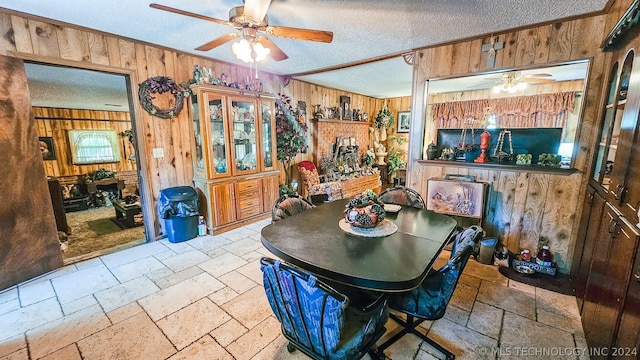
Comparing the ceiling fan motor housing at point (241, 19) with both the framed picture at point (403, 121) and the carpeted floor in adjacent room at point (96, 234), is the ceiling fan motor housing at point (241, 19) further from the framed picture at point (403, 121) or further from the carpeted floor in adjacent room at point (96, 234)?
the framed picture at point (403, 121)

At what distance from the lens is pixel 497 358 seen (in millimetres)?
1594

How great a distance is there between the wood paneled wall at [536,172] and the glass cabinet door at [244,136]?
7.97 ft

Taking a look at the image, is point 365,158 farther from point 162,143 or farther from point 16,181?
point 16,181

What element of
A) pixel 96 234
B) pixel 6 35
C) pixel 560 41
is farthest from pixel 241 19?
pixel 96 234

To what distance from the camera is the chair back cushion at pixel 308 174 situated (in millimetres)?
5047

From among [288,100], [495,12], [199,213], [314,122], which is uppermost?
[495,12]

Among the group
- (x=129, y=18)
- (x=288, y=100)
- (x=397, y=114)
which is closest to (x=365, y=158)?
(x=397, y=114)

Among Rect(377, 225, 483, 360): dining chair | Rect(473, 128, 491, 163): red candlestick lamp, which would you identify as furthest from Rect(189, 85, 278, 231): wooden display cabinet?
Rect(473, 128, 491, 163): red candlestick lamp

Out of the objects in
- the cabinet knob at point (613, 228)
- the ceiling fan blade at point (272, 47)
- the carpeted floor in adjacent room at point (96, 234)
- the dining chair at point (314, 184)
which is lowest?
the carpeted floor in adjacent room at point (96, 234)

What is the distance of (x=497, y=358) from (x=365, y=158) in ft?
17.8

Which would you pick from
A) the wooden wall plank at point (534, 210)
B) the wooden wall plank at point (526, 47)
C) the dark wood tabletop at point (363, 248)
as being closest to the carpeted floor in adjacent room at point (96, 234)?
the dark wood tabletop at point (363, 248)

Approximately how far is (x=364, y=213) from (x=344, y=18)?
1.81 m

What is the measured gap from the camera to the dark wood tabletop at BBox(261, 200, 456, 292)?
4.06ft

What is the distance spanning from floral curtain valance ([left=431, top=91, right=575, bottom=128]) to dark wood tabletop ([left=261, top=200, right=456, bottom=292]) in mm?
4361
